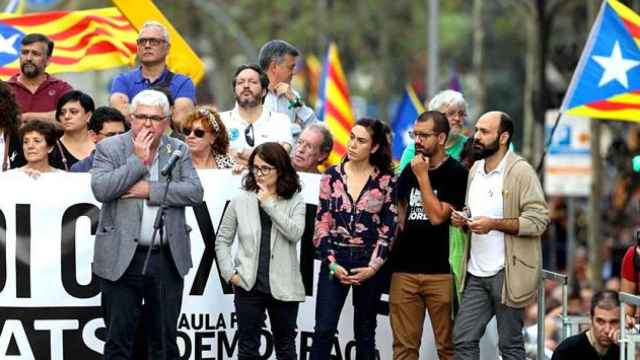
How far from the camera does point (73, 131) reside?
13.5m

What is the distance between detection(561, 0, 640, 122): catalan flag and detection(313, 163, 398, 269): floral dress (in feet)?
8.46

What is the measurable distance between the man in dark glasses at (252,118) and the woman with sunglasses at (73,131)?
1.01 metres

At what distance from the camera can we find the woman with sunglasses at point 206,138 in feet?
43.2

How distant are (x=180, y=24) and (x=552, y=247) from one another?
28.6m

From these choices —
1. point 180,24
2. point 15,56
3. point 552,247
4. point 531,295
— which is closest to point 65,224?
point 531,295

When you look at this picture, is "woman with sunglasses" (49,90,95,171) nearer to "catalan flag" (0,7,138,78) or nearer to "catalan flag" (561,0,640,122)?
"catalan flag" (561,0,640,122)

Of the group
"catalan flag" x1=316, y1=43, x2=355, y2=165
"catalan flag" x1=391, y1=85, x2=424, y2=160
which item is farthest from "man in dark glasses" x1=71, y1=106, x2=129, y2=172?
"catalan flag" x1=391, y1=85, x2=424, y2=160

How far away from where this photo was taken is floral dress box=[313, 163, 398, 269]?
12656 mm

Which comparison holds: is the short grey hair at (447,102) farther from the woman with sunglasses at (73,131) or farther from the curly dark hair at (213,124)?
the woman with sunglasses at (73,131)

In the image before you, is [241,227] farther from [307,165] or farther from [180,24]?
[180,24]

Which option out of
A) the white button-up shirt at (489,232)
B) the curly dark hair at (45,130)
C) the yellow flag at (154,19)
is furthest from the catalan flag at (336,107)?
the curly dark hair at (45,130)

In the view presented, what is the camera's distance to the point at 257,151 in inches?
492

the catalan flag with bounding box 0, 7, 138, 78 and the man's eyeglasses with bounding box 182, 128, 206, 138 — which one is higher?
the catalan flag with bounding box 0, 7, 138, 78

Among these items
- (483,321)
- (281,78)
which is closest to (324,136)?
(281,78)
